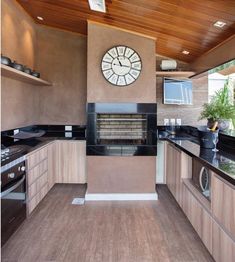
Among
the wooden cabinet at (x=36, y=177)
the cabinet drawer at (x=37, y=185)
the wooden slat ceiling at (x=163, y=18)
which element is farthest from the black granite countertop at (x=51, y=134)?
the wooden slat ceiling at (x=163, y=18)

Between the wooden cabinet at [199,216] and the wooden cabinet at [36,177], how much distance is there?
188cm

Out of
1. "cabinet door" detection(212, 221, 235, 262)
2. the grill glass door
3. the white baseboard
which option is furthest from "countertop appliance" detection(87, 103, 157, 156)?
"cabinet door" detection(212, 221, 235, 262)

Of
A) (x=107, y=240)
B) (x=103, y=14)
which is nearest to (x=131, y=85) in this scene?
(x=103, y=14)

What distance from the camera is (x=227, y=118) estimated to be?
3934mm

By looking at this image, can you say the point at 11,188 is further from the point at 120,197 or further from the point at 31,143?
the point at 120,197

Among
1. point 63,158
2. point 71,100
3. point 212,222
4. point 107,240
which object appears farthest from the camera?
point 71,100

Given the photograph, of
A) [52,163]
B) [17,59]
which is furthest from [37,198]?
[17,59]

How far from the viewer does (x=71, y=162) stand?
4938 millimetres

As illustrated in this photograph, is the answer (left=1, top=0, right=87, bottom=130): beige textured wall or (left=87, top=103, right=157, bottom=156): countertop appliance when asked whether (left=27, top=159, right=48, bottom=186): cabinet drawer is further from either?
(left=1, top=0, right=87, bottom=130): beige textured wall

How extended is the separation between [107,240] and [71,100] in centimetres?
305

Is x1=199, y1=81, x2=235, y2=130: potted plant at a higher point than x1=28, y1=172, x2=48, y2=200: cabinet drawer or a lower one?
higher

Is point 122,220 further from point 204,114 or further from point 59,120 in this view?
point 59,120

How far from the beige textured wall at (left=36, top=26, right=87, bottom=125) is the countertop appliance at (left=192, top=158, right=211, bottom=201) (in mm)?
2747

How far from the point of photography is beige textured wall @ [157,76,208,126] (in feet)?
17.4
